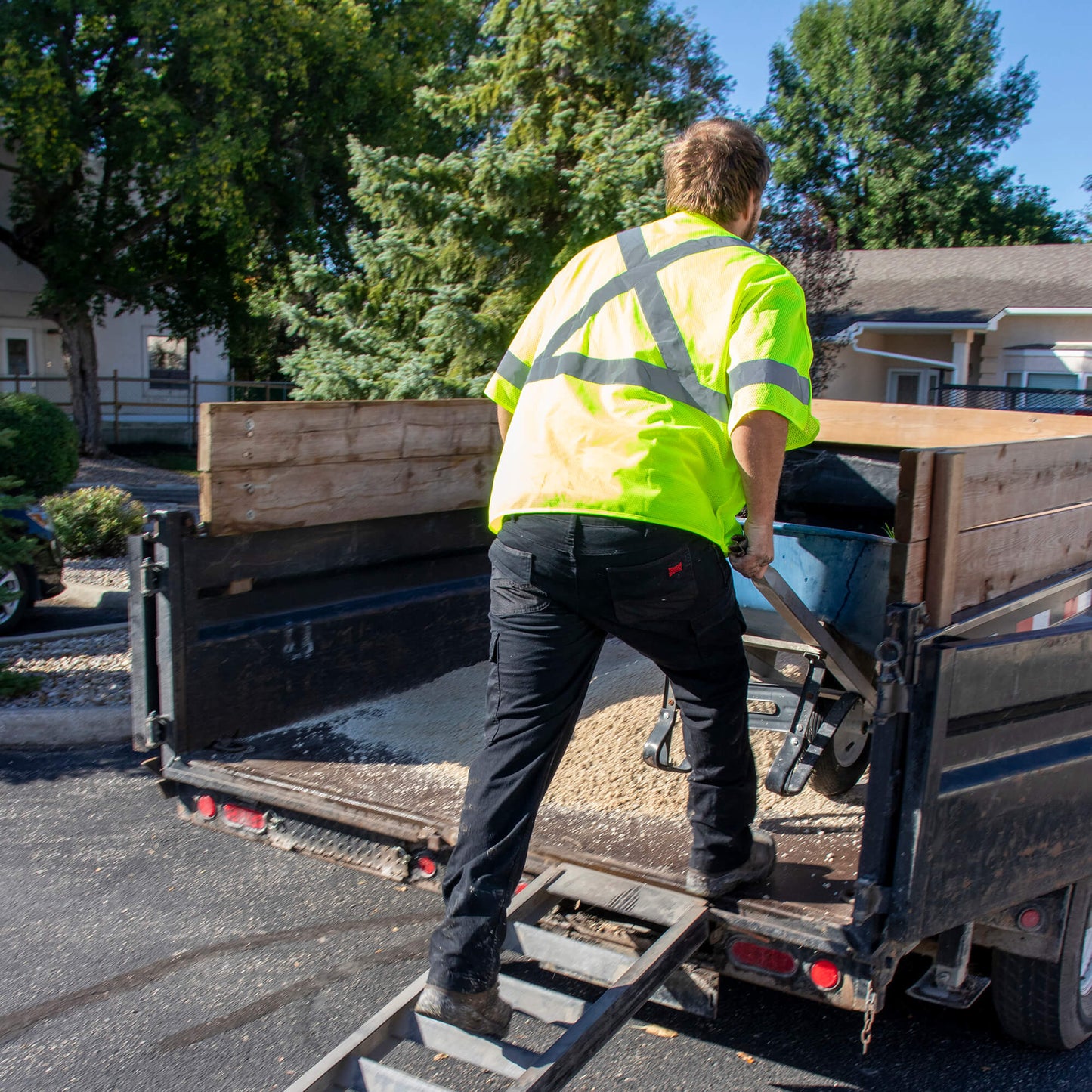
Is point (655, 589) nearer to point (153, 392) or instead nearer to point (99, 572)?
point (99, 572)

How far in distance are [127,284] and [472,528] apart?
18404 mm

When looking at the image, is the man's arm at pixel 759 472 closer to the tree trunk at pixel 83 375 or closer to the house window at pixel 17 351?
the tree trunk at pixel 83 375

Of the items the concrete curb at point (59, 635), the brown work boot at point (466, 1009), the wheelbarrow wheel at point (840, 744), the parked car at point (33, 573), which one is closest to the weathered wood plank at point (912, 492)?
the wheelbarrow wheel at point (840, 744)

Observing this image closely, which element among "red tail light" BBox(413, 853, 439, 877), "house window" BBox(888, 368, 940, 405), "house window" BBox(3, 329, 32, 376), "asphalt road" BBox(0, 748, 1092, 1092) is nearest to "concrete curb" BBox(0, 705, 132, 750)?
"asphalt road" BBox(0, 748, 1092, 1092)

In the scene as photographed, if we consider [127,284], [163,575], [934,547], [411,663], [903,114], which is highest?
[903,114]

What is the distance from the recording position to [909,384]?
22.4 meters

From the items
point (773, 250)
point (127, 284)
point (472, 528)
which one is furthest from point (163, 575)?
point (127, 284)

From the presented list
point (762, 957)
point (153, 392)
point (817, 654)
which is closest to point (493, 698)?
point (762, 957)

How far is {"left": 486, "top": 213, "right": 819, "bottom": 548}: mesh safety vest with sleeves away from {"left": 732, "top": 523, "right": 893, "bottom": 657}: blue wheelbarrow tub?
2.59ft

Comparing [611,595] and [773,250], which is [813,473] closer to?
[611,595]

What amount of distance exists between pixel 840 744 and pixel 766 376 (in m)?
1.63

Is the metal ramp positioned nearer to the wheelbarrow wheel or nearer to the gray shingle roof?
the wheelbarrow wheel

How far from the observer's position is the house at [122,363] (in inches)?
965

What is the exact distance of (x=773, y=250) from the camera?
685 inches
